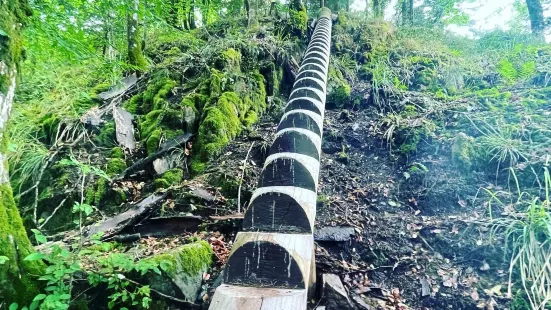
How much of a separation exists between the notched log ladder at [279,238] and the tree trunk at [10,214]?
117cm

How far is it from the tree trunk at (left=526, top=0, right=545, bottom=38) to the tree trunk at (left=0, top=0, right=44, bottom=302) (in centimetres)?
935

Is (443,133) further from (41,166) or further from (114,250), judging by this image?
(41,166)

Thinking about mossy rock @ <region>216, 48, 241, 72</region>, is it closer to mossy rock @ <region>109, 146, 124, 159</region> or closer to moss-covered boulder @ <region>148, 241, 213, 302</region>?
mossy rock @ <region>109, 146, 124, 159</region>

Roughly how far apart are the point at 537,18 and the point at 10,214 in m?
10.0

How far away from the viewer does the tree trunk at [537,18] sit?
23.9 ft

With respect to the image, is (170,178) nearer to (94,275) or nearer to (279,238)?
(94,275)

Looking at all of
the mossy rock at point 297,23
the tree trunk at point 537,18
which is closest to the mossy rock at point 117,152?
the mossy rock at point 297,23

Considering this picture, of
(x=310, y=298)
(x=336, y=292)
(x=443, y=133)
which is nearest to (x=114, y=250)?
(x=310, y=298)

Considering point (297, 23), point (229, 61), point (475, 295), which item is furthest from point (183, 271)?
point (297, 23)

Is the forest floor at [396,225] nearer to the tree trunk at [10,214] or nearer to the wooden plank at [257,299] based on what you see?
the wooden plank at [257,299]

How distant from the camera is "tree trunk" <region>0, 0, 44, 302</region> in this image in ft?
6.26

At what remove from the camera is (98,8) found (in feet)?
12.7

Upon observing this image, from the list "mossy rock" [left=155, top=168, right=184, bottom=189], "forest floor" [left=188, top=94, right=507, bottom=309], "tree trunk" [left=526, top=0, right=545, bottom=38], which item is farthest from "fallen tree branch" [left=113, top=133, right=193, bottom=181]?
"tree trunk" [left=526, top=0, right=545, bottom=38]

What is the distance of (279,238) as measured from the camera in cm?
217
